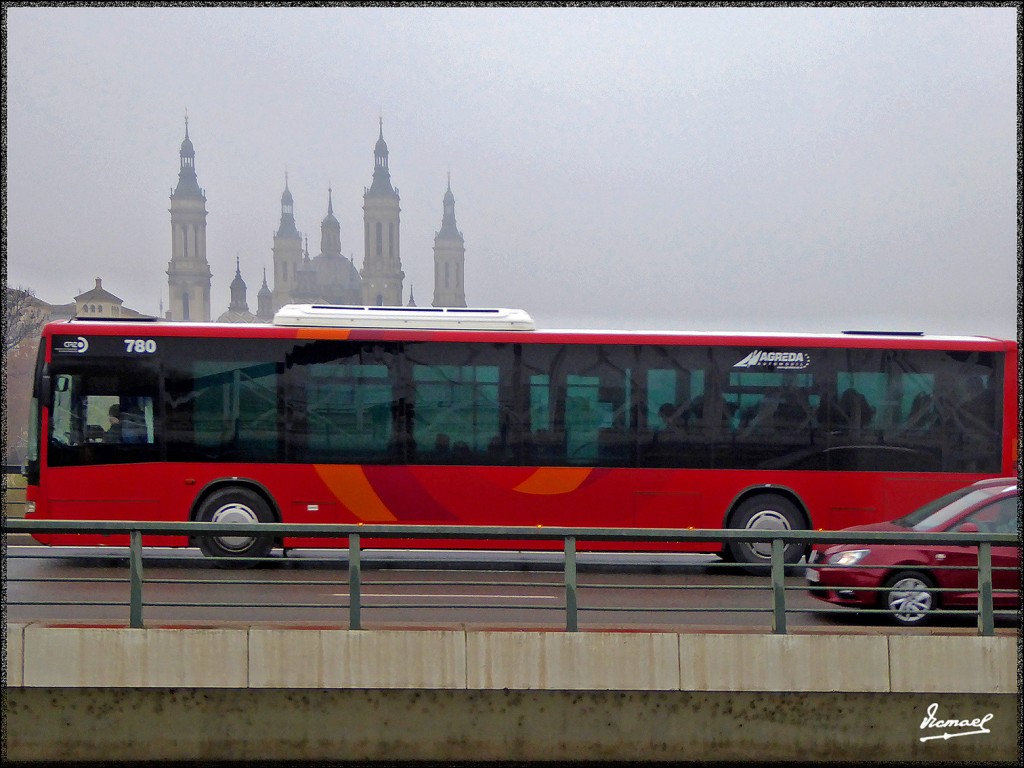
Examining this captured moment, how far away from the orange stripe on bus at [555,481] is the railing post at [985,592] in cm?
602

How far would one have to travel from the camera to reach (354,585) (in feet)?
27.5

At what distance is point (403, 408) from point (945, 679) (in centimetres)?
748

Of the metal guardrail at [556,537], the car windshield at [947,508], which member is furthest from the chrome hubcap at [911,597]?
the metal guardrail at [556,537]

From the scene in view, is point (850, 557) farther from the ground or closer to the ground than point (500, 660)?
farther from the ground

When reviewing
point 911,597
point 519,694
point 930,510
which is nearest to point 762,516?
point 930,510

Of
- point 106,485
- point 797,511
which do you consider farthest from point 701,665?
point 106,485

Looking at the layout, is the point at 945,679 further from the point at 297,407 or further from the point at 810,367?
the point at 297,407

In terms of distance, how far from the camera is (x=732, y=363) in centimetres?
1428

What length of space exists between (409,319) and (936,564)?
6718 millimetres

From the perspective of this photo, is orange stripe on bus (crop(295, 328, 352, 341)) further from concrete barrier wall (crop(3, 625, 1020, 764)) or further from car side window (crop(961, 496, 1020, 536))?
car side window (crop(961, 496, 1020, 536))

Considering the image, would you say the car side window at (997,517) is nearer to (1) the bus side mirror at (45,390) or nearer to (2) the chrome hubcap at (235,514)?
(2) the chrome hubcap at (235,514)

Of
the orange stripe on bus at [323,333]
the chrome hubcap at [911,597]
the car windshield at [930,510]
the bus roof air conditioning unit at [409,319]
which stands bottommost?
the chrome hubcap at [911,597]

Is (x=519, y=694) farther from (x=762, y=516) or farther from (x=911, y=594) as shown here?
(x=762, y=516)

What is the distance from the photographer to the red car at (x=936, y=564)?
10.0 metres
